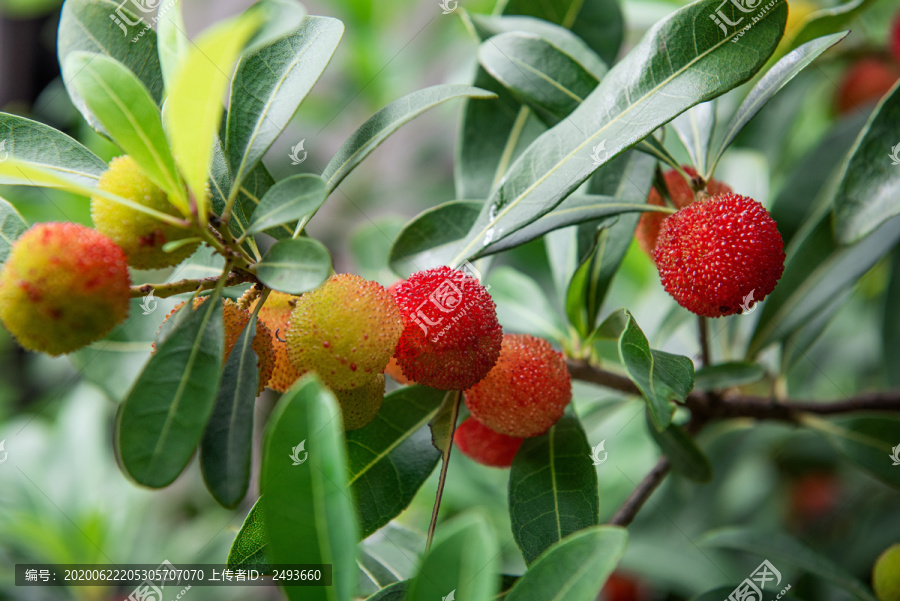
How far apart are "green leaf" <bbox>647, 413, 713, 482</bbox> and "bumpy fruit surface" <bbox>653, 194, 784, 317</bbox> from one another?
0.20m

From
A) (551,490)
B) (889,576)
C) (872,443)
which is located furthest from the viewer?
(872,443)

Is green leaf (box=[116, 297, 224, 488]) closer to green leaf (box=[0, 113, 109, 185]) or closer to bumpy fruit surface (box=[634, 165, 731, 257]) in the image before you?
green leaf (box=[0, 113, 109, 185])

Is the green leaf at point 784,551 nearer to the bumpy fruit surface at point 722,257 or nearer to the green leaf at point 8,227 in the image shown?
the bumpy fruit surface at point 722,257

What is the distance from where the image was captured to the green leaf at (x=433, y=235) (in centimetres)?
70

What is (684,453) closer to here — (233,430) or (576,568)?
(576,568)

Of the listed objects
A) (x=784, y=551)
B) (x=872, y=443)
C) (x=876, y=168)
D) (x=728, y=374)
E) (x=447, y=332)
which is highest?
(x=876, y=168)

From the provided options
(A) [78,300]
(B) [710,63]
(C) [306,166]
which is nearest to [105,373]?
(A) [78,300]

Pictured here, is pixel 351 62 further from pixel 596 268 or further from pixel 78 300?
pixel 78 300

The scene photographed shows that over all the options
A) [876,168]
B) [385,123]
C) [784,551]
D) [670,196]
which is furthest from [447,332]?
[784,551]

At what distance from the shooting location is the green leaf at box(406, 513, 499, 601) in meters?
0.40

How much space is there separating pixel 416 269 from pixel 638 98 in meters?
0.30

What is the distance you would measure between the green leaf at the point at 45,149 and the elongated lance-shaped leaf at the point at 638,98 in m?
0.34

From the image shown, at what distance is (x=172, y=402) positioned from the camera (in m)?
0.45

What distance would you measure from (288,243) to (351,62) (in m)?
A: 1.53
